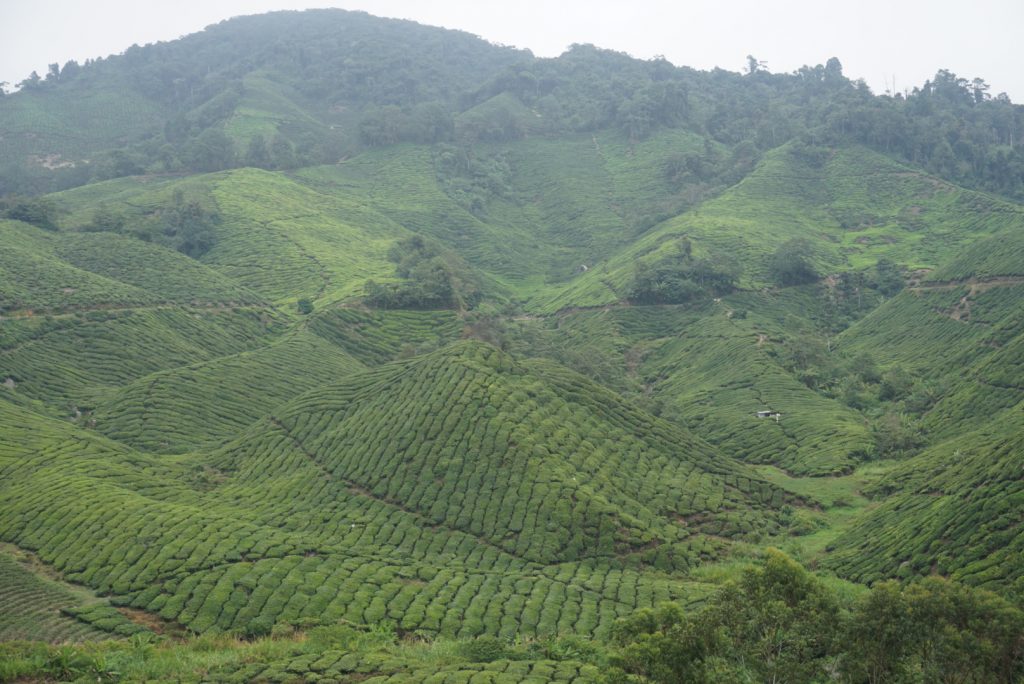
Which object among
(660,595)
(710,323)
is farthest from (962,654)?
(710,323)

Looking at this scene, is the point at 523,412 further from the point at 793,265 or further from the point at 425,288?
the point at 793,265

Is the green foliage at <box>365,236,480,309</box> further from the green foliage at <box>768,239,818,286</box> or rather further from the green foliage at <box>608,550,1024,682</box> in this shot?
the green foliage at <box>608,550,1024,682</box>

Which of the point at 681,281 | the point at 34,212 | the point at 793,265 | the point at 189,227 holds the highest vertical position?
the point at 34,212

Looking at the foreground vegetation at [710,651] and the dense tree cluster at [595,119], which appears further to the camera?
the dense tree cluster at [595,119]

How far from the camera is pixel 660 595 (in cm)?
3653

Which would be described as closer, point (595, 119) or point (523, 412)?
point (523, 412)

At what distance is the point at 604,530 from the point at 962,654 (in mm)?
21040

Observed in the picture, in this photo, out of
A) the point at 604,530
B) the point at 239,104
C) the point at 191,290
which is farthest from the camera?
the point at 239,104

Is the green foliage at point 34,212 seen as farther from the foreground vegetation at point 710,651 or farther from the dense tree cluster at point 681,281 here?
the foreground vegetation at point 710,651

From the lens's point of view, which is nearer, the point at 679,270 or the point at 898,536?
the point at 898,536

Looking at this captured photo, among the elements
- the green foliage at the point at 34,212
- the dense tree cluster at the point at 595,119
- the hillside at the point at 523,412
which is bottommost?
the hillside at the point at 523,412

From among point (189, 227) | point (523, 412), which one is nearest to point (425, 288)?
point (189, 227)

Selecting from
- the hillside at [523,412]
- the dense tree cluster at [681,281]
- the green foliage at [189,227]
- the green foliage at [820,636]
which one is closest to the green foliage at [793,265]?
the hillside at [523,412]

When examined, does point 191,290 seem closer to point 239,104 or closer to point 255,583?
point 255,583
